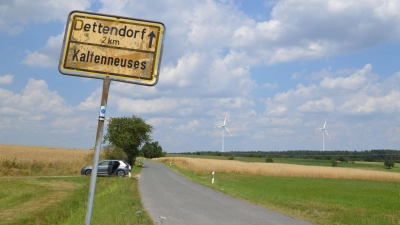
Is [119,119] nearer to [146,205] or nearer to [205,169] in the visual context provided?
[205,169]

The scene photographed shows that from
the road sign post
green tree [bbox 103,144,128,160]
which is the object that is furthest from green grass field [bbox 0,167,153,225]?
green tree [bbox 103,144,128,160]

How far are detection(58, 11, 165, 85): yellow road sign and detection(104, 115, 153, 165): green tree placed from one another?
176 feet

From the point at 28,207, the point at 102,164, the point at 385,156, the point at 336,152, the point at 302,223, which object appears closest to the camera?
the point at 302,223

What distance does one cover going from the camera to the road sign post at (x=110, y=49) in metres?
4.89

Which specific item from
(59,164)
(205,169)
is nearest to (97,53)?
(59,164)

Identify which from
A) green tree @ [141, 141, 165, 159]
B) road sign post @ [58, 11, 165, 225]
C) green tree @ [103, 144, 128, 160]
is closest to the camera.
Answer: road sign post @ [58, 11, 165, 225]

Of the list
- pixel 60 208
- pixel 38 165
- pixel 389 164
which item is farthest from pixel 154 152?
pixel 60 208

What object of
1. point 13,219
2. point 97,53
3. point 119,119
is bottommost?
point 13,219

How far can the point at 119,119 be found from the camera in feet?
198

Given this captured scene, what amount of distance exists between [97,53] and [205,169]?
53.7 metres

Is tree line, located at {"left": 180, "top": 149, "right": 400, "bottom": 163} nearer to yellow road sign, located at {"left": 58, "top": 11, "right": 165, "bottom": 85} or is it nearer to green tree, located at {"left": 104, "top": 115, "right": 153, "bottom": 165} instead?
green tree, located at {"left": 104, "top": 115, "right": 153, "bottom": 165}

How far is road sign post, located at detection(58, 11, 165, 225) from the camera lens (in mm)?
4891

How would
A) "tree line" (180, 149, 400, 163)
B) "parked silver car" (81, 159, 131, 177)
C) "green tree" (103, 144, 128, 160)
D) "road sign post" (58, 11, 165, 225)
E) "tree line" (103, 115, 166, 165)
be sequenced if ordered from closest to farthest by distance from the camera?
"road sign post" (58, 11, 165, 225) → "parked silver car" (81, 159, 131, 177) → "green tree" (103, 144, 128, 160) → "tree line" (103, 115, 166, 165) → "tree line" (180, 149, 400, 163)

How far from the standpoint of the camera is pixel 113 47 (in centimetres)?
493
